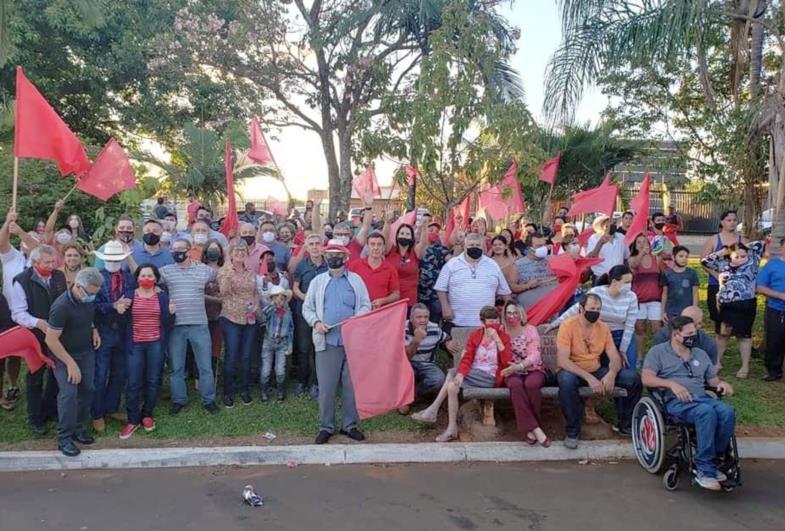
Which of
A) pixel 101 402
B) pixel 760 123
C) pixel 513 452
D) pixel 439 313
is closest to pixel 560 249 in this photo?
pixel 439 313

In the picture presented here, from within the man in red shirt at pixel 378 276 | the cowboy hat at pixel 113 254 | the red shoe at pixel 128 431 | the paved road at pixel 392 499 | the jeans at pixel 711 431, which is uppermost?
the cowboy hat at pixel 113 254

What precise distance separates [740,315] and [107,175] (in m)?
7.90

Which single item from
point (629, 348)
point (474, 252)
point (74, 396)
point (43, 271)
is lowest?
point (74, 396)

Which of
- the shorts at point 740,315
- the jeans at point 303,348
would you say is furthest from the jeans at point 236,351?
the shorts at point 740,315

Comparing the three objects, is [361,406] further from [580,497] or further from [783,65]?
[783,65]

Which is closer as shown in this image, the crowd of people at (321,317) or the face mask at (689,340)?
the face mask at (689,340)

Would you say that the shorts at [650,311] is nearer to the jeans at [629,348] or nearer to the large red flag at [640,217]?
the large red flag at [640,217]

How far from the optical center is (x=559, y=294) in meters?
7.50

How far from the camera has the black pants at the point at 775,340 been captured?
25.8 ft

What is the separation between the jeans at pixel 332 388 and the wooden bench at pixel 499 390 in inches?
42.4

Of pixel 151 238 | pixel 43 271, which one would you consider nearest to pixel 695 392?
pixel 151 238

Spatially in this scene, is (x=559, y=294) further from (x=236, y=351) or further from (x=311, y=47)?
(x=311, y=47)

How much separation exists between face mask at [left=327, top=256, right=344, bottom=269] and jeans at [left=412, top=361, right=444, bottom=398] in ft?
4.58

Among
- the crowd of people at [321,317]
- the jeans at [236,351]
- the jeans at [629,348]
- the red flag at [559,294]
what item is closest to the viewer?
the crowd of people at [321,317]
